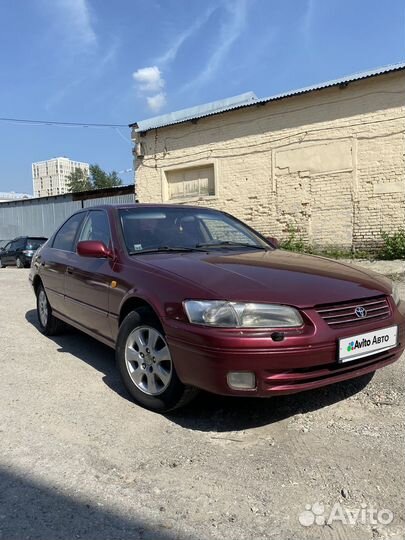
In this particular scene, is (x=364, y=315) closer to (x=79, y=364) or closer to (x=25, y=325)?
(x=79, y=364)

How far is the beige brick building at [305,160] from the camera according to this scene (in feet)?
37.1

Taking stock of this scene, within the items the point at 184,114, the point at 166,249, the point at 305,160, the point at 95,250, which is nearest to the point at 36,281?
the point at 95,250

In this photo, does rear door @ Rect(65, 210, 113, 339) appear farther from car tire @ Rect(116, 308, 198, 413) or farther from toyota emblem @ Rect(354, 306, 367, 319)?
toyota emblem @ Rect(354, 306, 367, 319)

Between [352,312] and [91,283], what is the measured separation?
2251 mm

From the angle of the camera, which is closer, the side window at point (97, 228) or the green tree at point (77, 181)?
the side window at point (97, 228)

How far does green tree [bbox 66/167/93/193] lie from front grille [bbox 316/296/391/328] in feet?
194

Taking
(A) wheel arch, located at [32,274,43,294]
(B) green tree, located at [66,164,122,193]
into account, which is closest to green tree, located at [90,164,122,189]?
(B) green tree, located at [66,164,122,193]

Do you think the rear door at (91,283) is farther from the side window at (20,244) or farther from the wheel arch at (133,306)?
the side window at (20,244)

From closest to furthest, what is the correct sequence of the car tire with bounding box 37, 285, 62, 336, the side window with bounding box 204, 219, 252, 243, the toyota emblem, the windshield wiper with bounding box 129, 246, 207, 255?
the toyota emblem, the windshield wiper with bounding box 129, 246, 207, 255, the side window with bounding box 204, 219, 252, 243, the car tire with bounding box 37, 285, 62, 336

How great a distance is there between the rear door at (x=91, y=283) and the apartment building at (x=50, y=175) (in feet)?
Result: 192

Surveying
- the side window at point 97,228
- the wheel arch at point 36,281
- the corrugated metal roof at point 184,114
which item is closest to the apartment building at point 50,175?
the corrugated metal roof at point 184,114

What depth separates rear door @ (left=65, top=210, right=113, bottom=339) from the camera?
12.5ft

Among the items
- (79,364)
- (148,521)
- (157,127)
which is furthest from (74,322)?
(157,127)

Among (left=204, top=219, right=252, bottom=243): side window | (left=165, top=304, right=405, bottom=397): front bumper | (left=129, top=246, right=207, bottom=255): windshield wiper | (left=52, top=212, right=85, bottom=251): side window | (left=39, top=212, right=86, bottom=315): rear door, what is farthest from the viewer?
(left=52, top=212, right=85, bottom=251): side window
